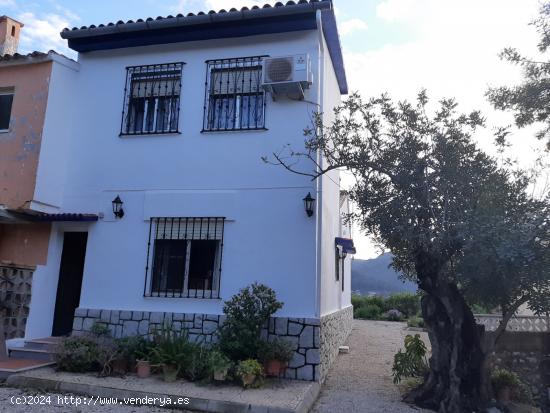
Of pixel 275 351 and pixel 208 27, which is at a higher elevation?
pixel 208 27

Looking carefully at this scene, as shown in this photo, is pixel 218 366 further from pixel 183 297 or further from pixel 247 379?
pixel 183 297

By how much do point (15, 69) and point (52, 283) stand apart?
4.98m

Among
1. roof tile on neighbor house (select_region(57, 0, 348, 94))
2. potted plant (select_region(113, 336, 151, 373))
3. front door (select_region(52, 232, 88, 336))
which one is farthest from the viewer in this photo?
front door (select_region(52, 232, 88, 336))

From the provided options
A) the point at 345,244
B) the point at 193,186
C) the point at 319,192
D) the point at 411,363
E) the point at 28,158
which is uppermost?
the point at 28,158

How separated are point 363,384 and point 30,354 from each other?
6.58 m

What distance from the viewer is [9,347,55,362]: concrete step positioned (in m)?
8.55

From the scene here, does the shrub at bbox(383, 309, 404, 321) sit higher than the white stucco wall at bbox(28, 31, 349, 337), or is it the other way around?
the white stucco wall at bbox(28, 31, 349, 337)

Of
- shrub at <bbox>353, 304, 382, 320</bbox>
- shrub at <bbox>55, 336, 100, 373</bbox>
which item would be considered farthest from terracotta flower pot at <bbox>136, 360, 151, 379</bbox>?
shrub at <bbox>353, 304, 382, 320</bbox>

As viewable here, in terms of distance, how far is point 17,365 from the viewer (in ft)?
25.9

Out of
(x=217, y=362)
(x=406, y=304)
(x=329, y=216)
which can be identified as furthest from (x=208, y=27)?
(x=406, y=304)

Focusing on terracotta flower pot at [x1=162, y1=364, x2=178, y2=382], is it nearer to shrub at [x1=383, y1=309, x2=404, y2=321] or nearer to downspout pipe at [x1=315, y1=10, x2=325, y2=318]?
downspout pipe at [x1=315, y1=10, x2=325, y2=318]

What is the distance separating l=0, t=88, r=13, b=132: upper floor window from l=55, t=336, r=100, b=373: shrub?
549 centimetres

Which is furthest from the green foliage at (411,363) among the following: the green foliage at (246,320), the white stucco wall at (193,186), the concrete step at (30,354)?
the concrete step at (30,354)

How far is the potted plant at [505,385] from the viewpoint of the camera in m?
7.22
